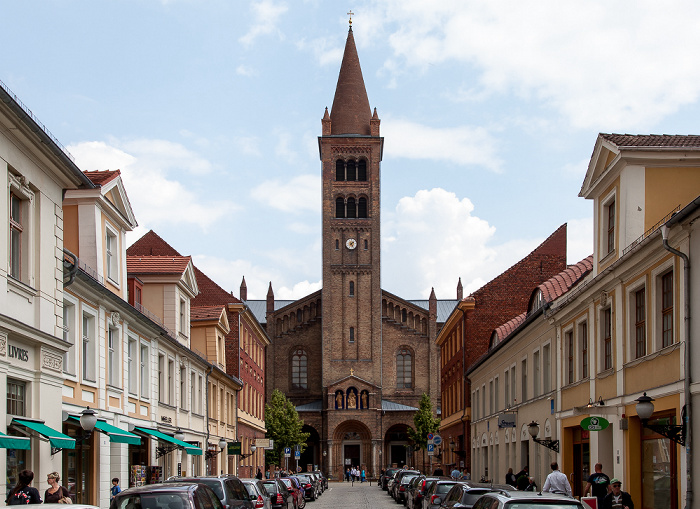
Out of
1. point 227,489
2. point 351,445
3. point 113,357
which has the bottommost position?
point 351,445

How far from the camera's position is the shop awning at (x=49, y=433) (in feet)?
48.0

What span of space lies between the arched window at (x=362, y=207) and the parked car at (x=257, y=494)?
62682 mm

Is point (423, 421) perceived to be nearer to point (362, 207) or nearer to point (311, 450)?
point (311, 450)

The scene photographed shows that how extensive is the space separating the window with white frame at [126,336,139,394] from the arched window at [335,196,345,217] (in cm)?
5828

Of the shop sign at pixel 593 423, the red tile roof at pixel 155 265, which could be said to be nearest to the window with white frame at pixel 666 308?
the shop sign at pixel 593 423

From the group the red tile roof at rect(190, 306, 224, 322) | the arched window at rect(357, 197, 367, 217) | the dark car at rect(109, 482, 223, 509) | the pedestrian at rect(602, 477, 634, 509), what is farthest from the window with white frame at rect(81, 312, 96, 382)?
the arched window at rect(357, 197, 367, 217)

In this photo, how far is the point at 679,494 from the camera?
15594 millimetres

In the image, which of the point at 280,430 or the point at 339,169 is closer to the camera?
the point at 280,430

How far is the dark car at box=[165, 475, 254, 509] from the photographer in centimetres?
1608

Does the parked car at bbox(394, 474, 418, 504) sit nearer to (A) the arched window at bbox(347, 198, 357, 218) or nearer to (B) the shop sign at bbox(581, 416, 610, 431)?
(B) the shop sign at bbox(581, 416, 610, 431)

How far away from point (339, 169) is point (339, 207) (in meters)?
3.67

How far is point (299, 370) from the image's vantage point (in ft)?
278

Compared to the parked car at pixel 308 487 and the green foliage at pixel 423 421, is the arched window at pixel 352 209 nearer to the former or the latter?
the green foliage at pixel 423 421

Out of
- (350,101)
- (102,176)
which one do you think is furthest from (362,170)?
(102,176)
